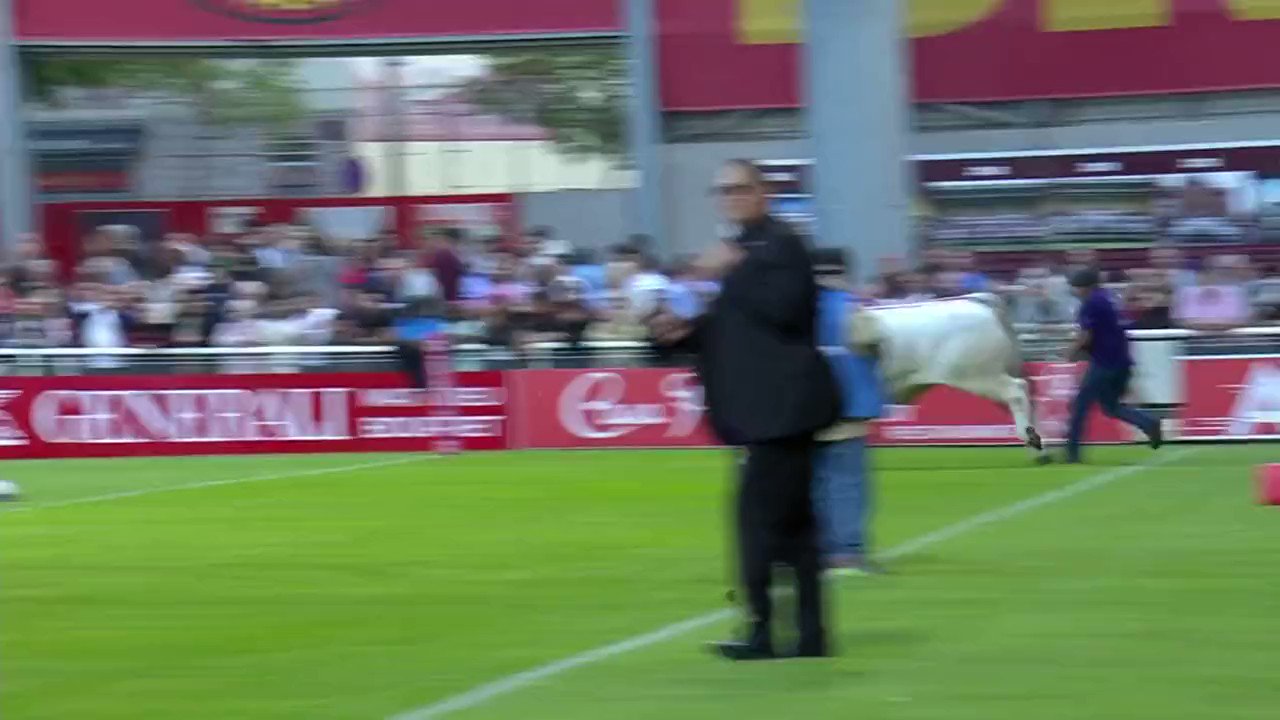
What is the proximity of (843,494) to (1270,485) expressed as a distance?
575 cm

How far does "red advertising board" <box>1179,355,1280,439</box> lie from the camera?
2588 centimetres

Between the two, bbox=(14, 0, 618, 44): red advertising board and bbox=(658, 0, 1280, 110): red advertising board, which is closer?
bbox=(658, 0, 1280, 110): red advertising board

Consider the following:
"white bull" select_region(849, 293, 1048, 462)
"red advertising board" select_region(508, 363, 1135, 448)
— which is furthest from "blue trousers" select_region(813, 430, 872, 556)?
"red advertising board" select_region(508, 363, 1135, 448)

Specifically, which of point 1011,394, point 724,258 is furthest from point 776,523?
point 1011,394

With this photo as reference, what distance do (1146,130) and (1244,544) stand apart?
73.8 feet

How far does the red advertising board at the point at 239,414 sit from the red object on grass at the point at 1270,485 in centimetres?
1117

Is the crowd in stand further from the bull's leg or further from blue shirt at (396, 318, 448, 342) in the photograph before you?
the bull's leg

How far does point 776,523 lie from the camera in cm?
989

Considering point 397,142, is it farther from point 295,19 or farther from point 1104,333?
point 1104,333

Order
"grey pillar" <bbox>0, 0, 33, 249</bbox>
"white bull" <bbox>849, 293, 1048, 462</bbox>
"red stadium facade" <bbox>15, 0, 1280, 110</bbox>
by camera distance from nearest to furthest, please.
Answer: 1. "white bull" <bbox>849, 293, 1048, 462</bbox>
2. "red stadium facade" <bbox>15, 0, 1280, 110</bbox>
3. "grey pillar" <bbox>0, 0, 33, 249</bbox>

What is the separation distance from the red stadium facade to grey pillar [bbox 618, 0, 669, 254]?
270 millimetres

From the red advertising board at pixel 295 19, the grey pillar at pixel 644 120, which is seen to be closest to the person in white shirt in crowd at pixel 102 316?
the red advertising board at pixel 295 19

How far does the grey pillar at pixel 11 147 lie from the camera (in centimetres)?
3747

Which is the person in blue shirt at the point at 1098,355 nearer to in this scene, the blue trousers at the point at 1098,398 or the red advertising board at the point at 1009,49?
the blue trousers at the point at 1098,398
